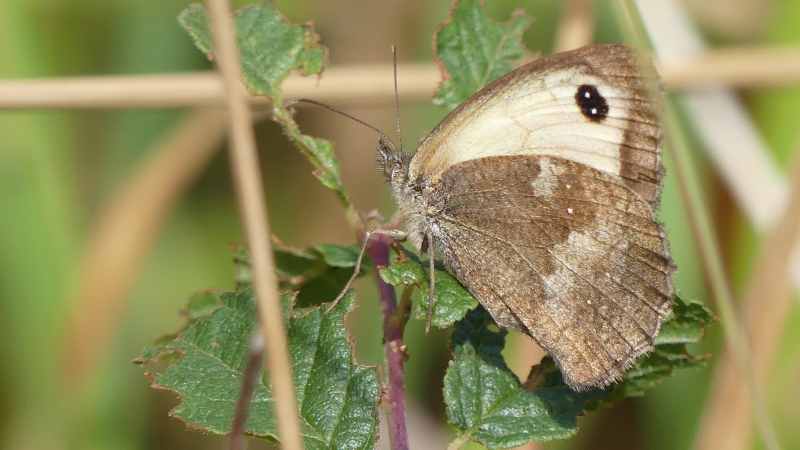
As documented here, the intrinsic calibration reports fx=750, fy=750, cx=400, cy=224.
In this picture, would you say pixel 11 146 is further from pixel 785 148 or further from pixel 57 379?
pixel 785 148

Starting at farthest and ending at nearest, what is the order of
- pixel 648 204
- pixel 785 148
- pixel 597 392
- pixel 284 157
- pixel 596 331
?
pixel 284 157, pixel 785 148, pixel 648 204, pixel 596 331, pixel 597 392

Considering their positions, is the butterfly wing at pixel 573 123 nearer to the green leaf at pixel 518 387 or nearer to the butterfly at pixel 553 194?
the butterfly at pixel 553 194

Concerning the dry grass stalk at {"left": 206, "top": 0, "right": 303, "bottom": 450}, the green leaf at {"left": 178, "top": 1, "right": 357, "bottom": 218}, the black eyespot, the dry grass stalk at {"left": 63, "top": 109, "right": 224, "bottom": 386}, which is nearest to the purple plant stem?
the green leaf at {"left": 178, "top": 1, "right": 357, "bottom": 218}

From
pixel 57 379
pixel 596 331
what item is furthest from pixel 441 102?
pixel 57 379

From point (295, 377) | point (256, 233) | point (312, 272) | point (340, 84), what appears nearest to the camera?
point (256, 233)

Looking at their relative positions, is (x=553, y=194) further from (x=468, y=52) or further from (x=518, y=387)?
(x=518, y=387)

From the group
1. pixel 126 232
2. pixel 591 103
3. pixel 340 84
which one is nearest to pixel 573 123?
pixel 591 103
